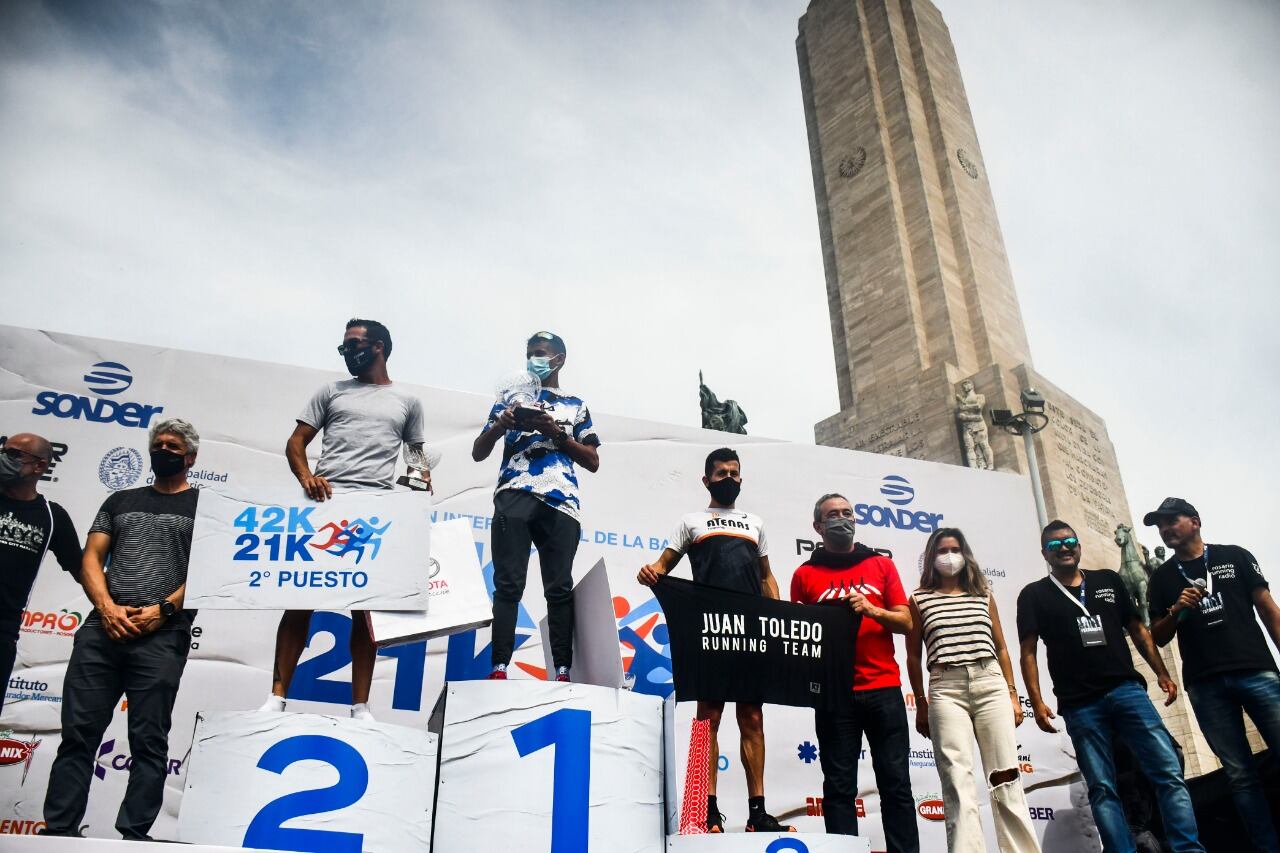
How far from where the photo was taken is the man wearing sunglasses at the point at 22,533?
13.3ft

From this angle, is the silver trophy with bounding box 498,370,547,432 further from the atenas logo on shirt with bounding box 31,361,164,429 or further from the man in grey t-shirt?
the atenas logo on shirt with bounding box 31,361,164,429

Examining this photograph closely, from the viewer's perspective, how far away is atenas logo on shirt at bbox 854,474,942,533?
7191 mm

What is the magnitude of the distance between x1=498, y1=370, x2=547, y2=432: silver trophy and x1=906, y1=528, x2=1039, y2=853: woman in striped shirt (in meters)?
1.97

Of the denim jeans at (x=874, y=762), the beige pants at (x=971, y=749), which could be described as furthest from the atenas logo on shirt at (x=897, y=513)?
the denim jeans at (x=874, y=762)

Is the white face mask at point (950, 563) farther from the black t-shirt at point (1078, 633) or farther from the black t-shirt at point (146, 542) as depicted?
the black t-shirt at point (146, 542)

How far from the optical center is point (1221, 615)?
195 inches

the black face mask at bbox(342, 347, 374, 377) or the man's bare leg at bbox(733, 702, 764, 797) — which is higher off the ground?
the black face mask at bbox(342, 347, 374, 377)

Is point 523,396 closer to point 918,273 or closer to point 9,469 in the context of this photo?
point 9,469

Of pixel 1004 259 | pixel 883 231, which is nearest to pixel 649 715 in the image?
pixel 883 231

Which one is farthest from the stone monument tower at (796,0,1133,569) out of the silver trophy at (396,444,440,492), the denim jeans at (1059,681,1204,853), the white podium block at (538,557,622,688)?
the silver trophy at (396,444,440,492)

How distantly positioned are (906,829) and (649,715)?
116cm

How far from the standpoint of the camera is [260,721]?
3.43 meters

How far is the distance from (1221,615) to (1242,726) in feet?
1.70

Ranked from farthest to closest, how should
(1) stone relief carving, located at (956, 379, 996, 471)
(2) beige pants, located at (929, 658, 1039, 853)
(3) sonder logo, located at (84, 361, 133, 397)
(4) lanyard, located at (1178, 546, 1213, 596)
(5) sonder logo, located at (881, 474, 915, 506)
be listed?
(1) stone relief carving, located at (956, 379, 996, 471), (5) sonder logo, located at (881, 474, 915, 506), (3) sonder logo, located at (84, 361, 133, 397), (4) lanyard, located at (1178, 546, 1213, 596), (2) beige pants, located at (929, 658, 1039, 853)
